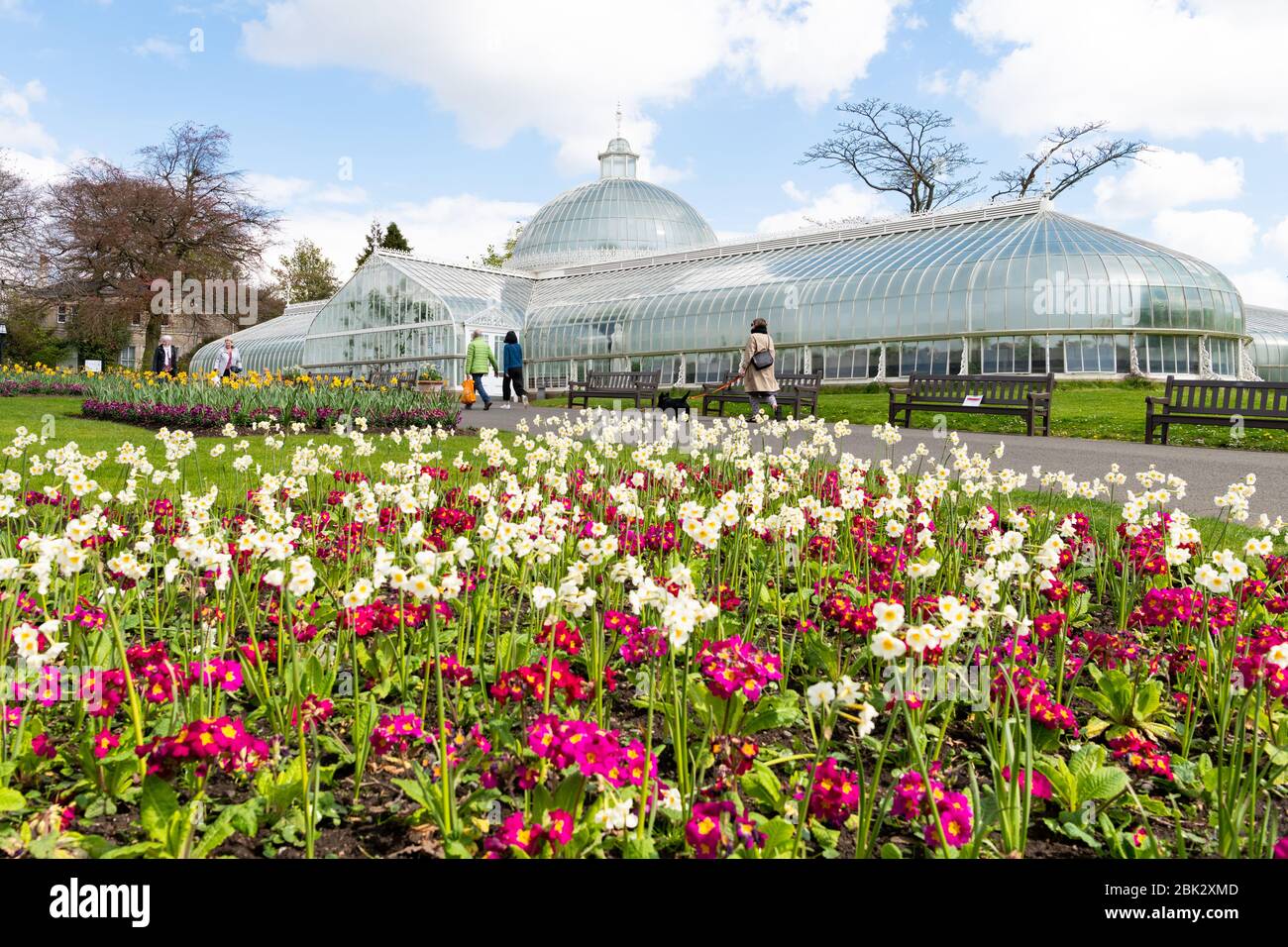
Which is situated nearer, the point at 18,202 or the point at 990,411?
the point at 990,411

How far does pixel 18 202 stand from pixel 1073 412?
34.9 metres

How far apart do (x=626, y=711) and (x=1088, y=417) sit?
12.1 metres

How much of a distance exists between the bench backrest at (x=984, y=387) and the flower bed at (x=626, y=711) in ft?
29.9

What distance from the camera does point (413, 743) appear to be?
90.0 inches

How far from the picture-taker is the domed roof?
40812 millimetres

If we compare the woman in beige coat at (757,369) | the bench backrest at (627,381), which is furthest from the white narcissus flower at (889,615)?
the bench backrest at (627,381)

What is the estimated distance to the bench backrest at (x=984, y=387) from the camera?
1206 cm

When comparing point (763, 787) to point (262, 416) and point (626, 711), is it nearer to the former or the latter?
point (626, 711)

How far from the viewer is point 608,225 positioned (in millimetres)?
41344

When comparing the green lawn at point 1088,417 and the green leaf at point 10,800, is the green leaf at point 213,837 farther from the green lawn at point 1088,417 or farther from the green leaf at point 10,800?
the green lawn at point 1088,417

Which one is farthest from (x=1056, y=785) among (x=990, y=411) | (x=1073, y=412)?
(x=1073, y=412)

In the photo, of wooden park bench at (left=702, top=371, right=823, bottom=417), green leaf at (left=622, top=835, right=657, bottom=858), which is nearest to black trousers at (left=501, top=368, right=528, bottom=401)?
wooden park bench at (left=702, top=371, right=823, bottom=417)

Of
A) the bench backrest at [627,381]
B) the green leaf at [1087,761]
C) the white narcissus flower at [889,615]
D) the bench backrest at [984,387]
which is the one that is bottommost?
the green leaf at [1087,761]
